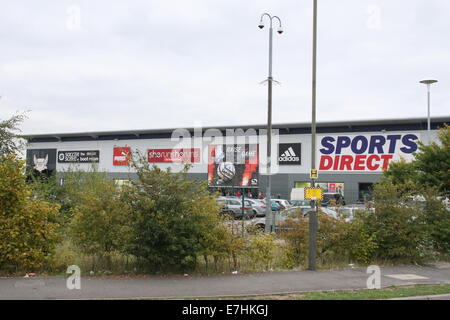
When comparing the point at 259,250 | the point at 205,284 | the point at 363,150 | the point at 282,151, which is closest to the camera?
the point at 205,284

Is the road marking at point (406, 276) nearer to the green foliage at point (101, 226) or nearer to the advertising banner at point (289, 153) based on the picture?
the green foliage at point (101, 226)

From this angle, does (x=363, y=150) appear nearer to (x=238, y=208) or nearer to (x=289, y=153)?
(x=289, y=153)

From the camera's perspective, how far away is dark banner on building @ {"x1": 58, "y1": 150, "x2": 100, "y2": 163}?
56156mm

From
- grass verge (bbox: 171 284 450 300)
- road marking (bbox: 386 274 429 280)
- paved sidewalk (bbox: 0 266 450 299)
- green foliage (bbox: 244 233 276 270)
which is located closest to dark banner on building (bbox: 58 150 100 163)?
green foliage (bbox: 244 233 276 270)

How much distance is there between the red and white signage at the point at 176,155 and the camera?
49.8 m

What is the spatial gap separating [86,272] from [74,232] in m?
1.09

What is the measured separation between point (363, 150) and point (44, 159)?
1612 inches

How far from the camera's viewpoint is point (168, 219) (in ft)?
38.1

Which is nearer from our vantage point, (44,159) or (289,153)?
(289,153)

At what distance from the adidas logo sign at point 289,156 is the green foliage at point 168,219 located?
113ft

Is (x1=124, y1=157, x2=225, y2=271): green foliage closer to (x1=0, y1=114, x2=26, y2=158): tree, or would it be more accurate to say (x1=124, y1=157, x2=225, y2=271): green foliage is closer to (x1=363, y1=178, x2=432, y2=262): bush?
(x1=363, y1=178, x2=432, y2=262): bush

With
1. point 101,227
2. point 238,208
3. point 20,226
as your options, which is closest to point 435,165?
point 101,227

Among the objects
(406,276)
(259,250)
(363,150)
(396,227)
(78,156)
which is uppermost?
(78,156)
